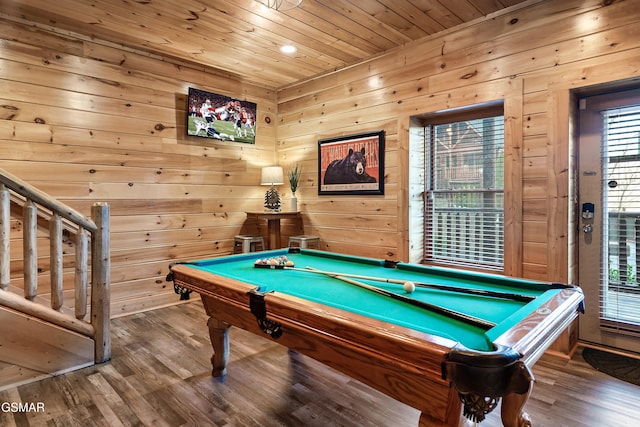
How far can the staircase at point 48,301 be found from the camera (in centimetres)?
225

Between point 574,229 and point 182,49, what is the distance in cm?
392

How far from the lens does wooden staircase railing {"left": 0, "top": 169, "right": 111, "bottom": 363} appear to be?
2.27 metres

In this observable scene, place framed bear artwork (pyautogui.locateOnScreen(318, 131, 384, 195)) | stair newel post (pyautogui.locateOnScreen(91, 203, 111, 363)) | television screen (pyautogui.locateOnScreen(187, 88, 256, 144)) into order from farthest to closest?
television screen (pyautogui.locateOnScreen(187, 88, 256, 144)) < framed bear artwork (pyautogui.locateOnScreen(318, 131, 384, 195)) < stair newel post (pyautogui.locateOnScreen(91, 203, 111, 363))

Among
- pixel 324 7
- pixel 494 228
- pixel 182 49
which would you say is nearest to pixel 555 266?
pixel 494 228

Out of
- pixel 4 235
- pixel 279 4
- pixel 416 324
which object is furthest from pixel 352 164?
pixel 4 235

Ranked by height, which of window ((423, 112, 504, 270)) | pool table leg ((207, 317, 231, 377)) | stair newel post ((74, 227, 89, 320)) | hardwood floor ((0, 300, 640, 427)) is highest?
window ((423, 112, 504, 270))

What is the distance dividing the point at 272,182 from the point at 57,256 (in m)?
2.45

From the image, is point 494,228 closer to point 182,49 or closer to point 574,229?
point 574,229

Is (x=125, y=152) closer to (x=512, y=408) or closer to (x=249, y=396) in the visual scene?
(x=249, y=396)

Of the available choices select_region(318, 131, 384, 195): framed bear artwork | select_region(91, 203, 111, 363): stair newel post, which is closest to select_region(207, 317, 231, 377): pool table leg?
select_region(91, 203, 111, 363): stair newel post

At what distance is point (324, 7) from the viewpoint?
2826 mm

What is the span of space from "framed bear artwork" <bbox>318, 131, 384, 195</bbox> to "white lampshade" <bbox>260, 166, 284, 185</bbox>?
0.53 m

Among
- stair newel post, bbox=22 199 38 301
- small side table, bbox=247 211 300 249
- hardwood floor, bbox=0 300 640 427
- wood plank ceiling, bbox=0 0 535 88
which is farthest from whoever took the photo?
small side table, bbox=247 211 300 249

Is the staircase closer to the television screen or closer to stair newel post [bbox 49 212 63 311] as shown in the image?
stair newel post [bbox 49 212 63 311]
